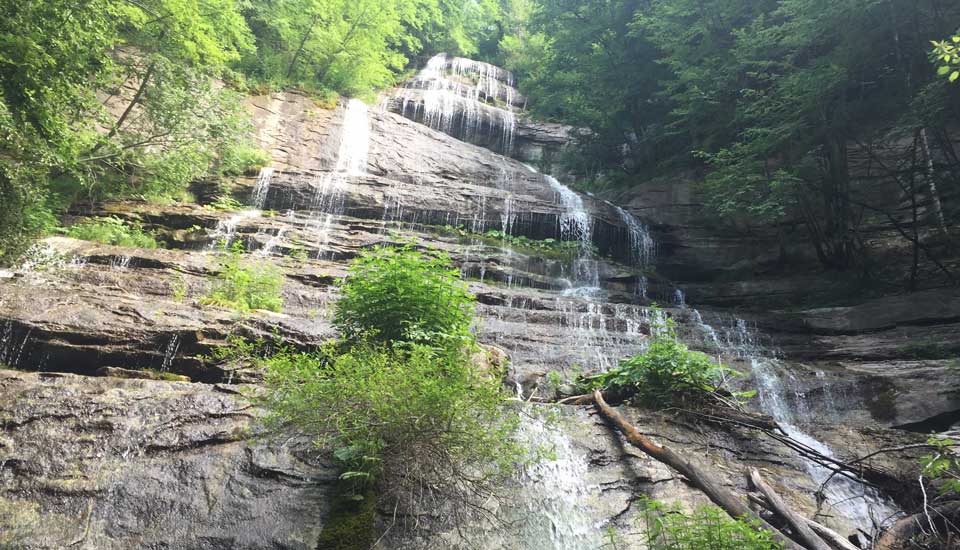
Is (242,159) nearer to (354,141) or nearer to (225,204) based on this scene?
(225,204)

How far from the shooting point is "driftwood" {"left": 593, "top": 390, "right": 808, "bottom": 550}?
11.4 ft

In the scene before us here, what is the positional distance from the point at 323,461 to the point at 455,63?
25586 millimetres

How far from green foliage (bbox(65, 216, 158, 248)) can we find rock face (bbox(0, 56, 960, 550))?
0.64 meters

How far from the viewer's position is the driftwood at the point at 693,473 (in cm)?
348

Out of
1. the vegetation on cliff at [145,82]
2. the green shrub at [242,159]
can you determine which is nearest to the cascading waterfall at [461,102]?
the vegetation on cliff at [145,82]

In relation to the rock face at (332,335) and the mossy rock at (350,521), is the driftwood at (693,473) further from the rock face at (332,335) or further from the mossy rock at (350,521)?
the mossy rock at (350,521)

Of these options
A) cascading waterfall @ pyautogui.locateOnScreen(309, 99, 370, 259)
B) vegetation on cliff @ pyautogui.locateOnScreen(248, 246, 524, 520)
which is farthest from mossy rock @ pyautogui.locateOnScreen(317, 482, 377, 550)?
cascading waterfall @ pyautogui.locateOnScreen(309, 99, 370, 259)

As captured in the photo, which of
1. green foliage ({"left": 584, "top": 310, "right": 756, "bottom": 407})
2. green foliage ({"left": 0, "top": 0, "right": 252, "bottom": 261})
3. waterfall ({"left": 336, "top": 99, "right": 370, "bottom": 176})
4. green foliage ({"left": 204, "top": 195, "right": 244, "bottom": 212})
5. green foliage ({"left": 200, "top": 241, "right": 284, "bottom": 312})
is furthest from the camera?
waterfall ({"left": 336, "top": 99, "right": 370, "bottom": 176})

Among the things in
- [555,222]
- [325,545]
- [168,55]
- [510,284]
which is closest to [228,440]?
[325,545]

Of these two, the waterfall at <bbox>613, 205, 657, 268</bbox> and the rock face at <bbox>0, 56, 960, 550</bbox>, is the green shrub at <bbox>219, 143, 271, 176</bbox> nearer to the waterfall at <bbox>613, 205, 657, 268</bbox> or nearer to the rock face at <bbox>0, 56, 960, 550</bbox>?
the rock face at <bbox>0, 56, 960, 550</bbox>

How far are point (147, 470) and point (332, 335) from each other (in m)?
2.43

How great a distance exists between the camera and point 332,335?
562 cm

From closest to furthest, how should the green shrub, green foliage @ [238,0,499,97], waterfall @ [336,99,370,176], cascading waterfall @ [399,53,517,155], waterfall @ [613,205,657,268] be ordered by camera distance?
1. the green shrub
2. waterfall @ [613,205,657,268]
3. waterfall @ [336,99,370,176]
4. green foliage @ [238,0,499,97]
5. cascading waterfall @ [399,53,517,155]

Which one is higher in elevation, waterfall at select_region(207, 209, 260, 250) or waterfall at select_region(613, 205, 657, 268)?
waterfall at select_region(613, 205, 657, 268)
